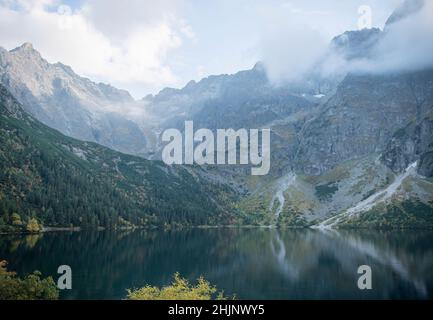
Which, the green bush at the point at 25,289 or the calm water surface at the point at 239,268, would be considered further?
the calm water surface at the point at 239,268

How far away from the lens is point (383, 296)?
84.4 meters

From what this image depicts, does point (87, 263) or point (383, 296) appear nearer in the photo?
point (383, 296)

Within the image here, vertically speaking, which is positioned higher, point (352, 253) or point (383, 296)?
point (352, 253)

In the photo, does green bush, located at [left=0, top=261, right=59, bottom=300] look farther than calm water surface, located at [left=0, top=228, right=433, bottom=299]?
No

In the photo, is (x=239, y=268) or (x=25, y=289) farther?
(x=239, y=268)

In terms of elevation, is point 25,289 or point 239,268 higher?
point 239,268

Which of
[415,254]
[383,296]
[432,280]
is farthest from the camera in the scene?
[415,254]
